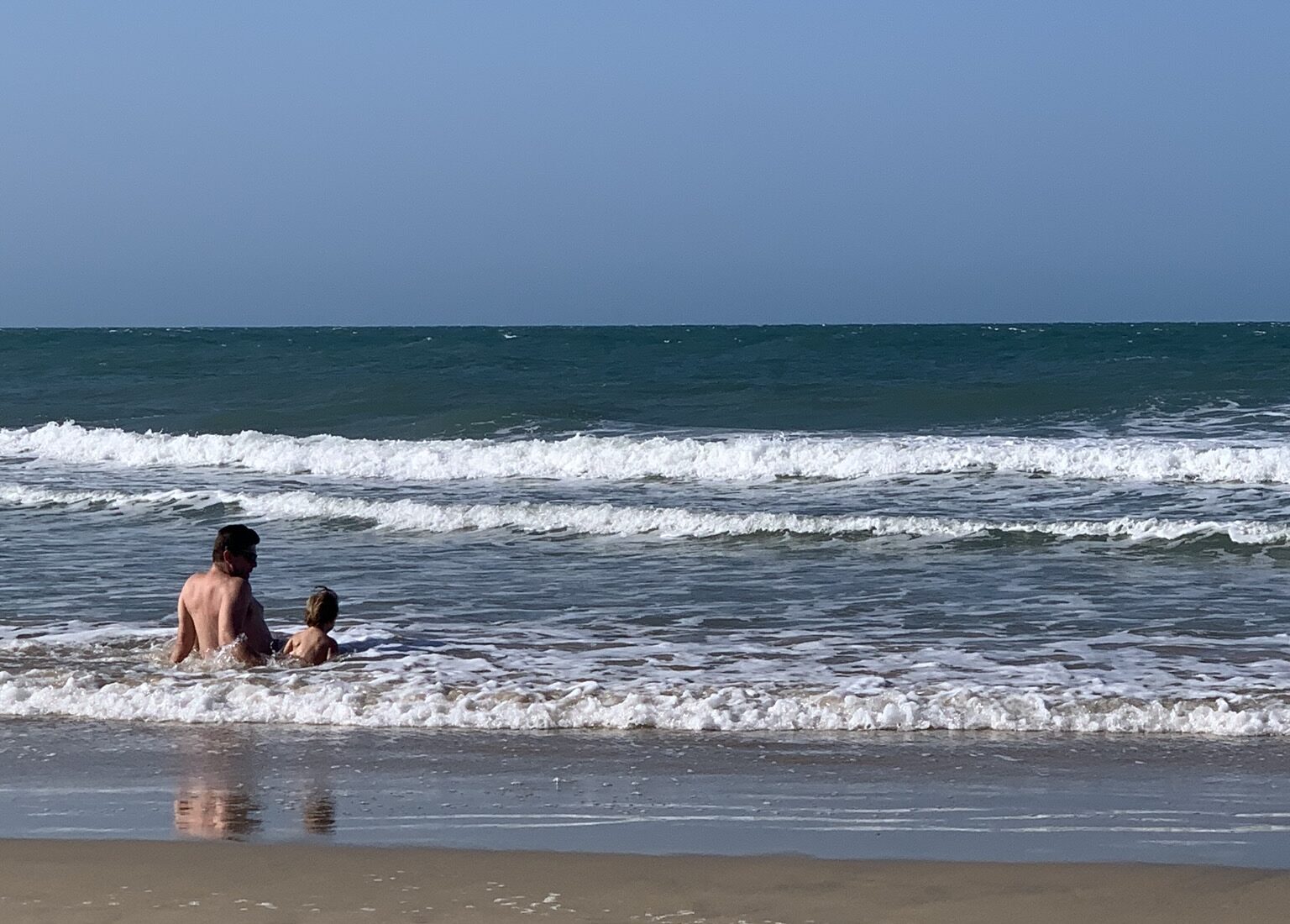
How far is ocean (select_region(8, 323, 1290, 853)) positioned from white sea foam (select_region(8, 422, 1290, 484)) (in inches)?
2.5

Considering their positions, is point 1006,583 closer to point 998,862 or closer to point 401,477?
point 998,862

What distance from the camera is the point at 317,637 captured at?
754cm

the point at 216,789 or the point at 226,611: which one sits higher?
the point at 226,611

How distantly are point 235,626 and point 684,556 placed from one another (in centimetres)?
474

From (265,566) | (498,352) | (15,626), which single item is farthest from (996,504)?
(498,352)

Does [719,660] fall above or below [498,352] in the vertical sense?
below

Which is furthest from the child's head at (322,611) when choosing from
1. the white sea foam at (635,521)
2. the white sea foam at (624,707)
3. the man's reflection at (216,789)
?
the white sea foam at (635,521)

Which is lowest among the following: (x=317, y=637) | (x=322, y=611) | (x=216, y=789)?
(x=216, y=789)

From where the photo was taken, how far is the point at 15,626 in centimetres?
851

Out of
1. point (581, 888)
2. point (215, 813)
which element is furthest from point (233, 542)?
point (581, 888)

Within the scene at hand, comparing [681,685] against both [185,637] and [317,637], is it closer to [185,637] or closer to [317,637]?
[317,637]

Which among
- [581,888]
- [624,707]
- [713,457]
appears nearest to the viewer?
[581,888]

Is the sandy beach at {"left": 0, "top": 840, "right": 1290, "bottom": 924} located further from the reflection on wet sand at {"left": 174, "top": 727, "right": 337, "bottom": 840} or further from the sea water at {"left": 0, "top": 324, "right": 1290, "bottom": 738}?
the sea water at {"left": 0, "top": 324, "right": 1290, "bottom": 738}

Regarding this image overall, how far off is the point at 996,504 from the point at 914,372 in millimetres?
16776
